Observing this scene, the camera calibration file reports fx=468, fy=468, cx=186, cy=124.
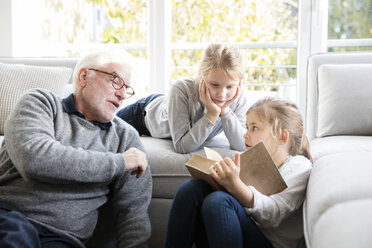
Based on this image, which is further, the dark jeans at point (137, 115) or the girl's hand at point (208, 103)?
the dark jeans at point (137, 115)

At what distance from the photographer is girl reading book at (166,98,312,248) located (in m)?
1.33

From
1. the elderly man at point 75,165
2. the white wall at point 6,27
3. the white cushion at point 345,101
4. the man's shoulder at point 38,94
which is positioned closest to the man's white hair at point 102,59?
the elderly man at point 75,165

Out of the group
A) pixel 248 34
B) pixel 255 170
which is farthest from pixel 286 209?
pixel 248 34

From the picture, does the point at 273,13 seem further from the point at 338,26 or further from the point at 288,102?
the point at 288,102

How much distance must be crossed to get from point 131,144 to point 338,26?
2.02 meters

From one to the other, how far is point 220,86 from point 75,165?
0.74 m

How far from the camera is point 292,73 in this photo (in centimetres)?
348

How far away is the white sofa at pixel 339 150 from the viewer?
988 mm

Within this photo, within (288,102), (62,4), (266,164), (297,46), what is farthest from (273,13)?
(266,164)

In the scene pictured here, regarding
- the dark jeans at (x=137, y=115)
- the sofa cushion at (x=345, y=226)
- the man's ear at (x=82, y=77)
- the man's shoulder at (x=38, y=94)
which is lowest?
the sofa cushion at (x=345, y=226)

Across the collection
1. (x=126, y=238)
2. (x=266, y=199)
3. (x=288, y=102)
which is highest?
(x=288, y=102)

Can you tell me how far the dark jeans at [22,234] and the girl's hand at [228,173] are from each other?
49cm

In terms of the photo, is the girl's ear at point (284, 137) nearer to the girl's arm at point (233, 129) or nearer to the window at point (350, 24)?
the girl's arm at point (233, 129)

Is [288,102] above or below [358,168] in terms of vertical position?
above
